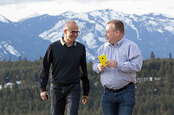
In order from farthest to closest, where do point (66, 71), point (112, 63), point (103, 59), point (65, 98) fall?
point (65, 98) < point (66, 71) < point (103, 59) < point (112, 63)

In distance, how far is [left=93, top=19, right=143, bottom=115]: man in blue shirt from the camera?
32.5 feet

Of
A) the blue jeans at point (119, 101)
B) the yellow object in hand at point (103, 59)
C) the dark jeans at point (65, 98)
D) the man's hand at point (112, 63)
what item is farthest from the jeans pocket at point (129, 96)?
the dark jeans at point (65, 98)

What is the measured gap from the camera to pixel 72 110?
11.0 m

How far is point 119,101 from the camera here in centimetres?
995

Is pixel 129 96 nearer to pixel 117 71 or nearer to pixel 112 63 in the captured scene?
pixel 117 71

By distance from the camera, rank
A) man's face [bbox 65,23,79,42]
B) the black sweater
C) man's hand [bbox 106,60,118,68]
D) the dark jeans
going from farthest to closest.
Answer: the black sweater → the dark jeans → man's face [bbox 65,23,79,42] → man's hand [bbox 106,60,118,68]

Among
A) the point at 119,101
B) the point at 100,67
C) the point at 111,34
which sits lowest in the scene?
the point at 119,101

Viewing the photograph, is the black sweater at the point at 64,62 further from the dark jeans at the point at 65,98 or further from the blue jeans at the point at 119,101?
the blue jeans at the point at 119,101

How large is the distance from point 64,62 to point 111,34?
1.75 metres

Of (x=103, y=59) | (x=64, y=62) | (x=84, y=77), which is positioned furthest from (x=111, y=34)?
(x=84, y=77)

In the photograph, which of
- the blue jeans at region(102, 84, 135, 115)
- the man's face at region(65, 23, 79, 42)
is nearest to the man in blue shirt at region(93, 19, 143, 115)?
the blue jeans at region(102, 84, 135, 115)

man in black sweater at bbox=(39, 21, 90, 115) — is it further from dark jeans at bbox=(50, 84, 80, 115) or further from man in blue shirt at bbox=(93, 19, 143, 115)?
man in blue shirt at bbox=(93, 19, 143, 115)

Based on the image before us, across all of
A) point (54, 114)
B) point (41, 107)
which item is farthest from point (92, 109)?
point (54, 114)

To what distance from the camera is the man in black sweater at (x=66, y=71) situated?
11094 mm
